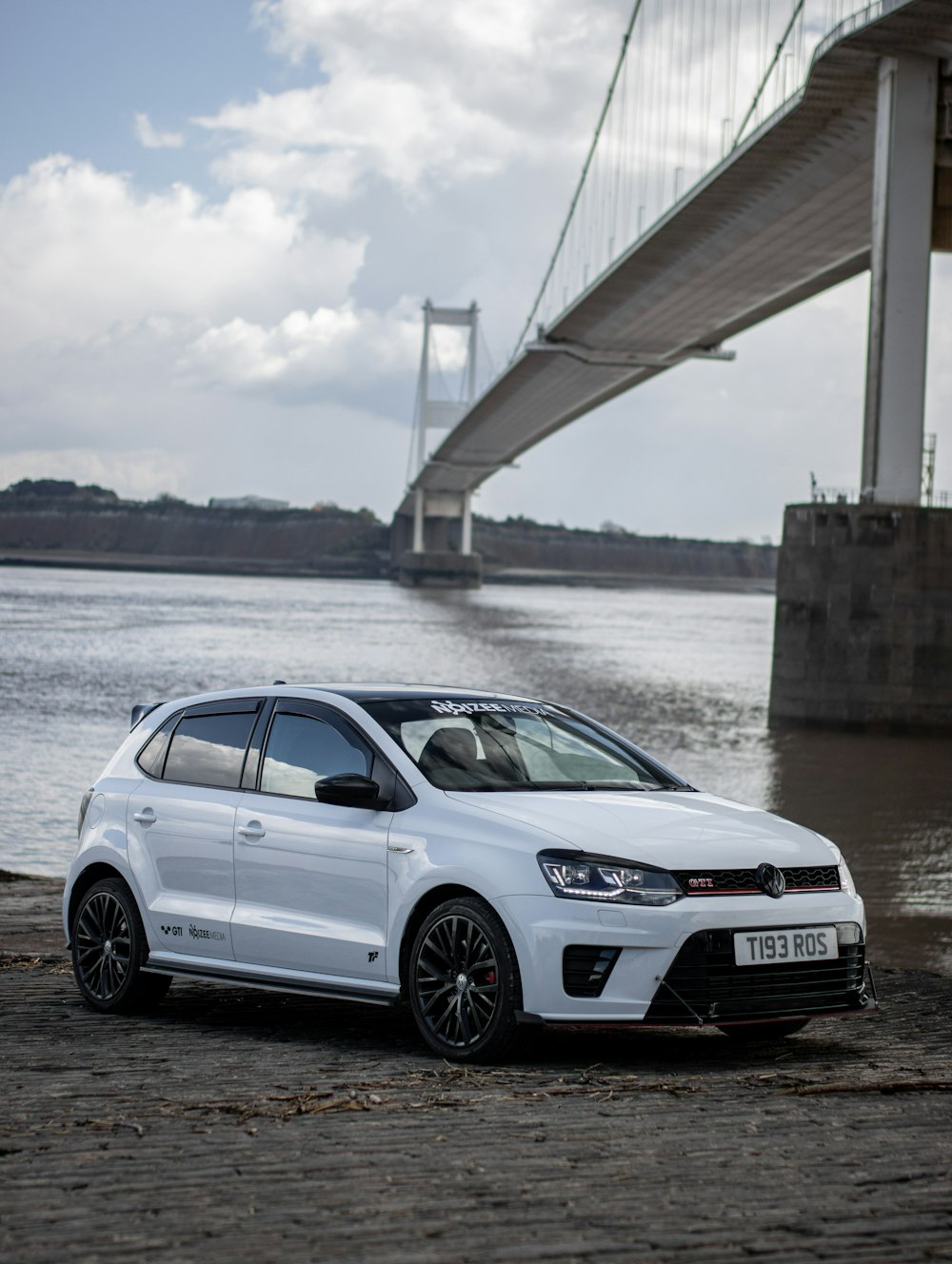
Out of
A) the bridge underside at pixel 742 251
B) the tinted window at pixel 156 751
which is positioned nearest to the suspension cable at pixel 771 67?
the bridge underside at pixel 742 251

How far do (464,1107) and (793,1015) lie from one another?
1296mm

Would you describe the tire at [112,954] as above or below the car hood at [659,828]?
below

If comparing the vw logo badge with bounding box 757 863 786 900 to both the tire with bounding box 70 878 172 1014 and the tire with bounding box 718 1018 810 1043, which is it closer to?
the tire with bounding box 718 1018 810 1043

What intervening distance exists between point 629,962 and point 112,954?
2.50 meters

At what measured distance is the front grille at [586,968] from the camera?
5.18 metres

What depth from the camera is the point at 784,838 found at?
18.5 feet

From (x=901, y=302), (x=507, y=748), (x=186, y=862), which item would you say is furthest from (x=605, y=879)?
(x=901, y=302)

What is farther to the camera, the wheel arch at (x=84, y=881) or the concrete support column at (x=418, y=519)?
the concrete support column at (x=418, y=519)

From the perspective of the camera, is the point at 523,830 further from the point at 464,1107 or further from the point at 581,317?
the point at 581,317

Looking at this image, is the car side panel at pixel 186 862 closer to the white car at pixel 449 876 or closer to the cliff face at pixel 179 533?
the white car at pixel 449 876

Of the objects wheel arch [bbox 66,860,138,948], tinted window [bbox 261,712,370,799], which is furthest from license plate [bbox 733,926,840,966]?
wheel arch [bbox 66,860,138,948]

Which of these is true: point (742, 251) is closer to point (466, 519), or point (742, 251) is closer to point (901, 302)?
point (901, 302)

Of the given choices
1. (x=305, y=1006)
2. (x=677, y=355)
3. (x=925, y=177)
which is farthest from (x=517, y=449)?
(x=305, y=1006)

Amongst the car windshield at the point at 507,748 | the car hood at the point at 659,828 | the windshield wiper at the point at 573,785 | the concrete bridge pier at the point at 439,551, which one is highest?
the concrete bridge pier at the point at 439,551
